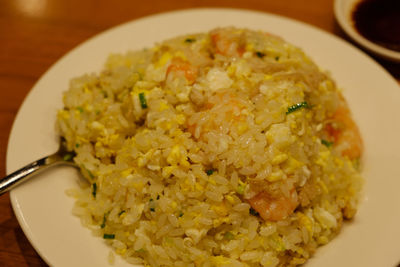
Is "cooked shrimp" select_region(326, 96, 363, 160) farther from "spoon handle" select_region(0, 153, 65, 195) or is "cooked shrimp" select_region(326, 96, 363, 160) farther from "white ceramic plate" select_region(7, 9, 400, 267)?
"spoon handle" select_region(0, 153, 65, 195)

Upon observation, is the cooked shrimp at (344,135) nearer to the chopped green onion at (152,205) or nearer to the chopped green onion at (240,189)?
the chopped green onion at (240,189)

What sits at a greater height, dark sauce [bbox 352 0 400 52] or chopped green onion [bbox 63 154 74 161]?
dark sauce [bbox 352 0 400 52]

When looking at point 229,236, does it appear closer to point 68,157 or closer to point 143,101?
point 143,101

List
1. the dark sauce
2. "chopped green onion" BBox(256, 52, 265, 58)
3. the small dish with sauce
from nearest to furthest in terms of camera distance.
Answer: "chopped green onion" BBox(256, 52, 265, 58)
the small dish with sauce
the dark sauce

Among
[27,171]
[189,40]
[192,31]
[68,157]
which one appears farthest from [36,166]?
[192,31]

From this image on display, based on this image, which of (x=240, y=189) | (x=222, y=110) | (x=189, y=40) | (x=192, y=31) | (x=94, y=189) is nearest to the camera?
(x=240, y=189)

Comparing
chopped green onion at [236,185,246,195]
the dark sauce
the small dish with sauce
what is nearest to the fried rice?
chopped green onion at [236,185,246,195]
